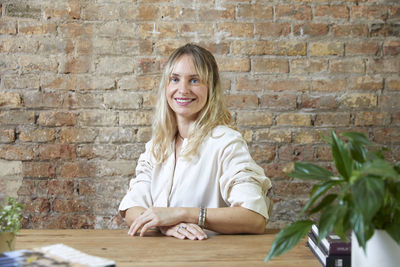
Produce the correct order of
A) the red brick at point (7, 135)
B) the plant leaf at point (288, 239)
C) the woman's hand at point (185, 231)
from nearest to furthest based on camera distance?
the plant leaf at point (288, 239)
the woman's hand at point (185, 231)
the red brick at point (7, 135)

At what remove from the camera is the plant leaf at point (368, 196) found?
73 centimetres

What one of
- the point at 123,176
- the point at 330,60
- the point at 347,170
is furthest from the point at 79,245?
the point at 330,60

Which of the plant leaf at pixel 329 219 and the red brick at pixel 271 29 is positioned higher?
the red brick at pixel 271 29

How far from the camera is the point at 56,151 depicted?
2426 mm

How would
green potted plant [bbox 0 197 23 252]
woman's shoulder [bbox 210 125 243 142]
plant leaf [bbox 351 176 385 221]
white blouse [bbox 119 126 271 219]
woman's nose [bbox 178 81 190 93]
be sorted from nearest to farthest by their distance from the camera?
plant leaf [bbox 351 176 385 221] → green potted plant [bbox 0 197 23 252] → white blouse [bbox 119 126 271 219] → woman's shoulder [bbox 210 125 243 142] → woman's nose [bbox 178 81 190 93]

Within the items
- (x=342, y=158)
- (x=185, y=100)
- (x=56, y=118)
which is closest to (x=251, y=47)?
(x=185, y=100)

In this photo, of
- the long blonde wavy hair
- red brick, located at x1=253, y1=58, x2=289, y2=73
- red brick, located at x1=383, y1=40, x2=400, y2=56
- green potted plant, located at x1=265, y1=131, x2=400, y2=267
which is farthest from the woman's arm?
red brick, located at x1=383, y1=40, x2=400, y2=56

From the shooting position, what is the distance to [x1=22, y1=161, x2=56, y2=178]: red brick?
2.43m

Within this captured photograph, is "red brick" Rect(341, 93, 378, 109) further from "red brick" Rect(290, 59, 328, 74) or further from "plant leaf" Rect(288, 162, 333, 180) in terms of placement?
"plant leaf" Rect(288, 162, 333, 180)

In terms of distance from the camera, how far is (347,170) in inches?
33.6

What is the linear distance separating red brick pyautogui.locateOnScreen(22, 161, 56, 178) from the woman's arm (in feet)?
A: 3.57

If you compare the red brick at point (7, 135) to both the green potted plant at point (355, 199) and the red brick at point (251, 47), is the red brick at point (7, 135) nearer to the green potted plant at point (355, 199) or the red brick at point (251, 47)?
the red brick at point (251, 47)

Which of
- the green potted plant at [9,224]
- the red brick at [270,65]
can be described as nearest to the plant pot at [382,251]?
the green potted plant at [9,224]

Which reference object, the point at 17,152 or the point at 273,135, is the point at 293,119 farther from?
the point at 17,152
